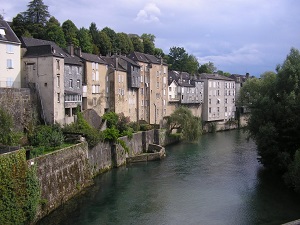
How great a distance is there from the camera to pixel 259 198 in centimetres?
3148

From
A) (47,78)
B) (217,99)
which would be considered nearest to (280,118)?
(47,78)

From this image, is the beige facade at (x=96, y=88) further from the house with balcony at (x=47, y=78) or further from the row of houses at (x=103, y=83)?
the house with balcony at (x=47, y=78)

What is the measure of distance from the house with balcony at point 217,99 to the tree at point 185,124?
20.5 meters

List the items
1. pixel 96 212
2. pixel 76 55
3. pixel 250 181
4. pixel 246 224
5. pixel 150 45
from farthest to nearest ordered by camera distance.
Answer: pixel 150 45 → pixel 76 55 → pixel 250 181 → pixel 96 212 → pixel 246 224

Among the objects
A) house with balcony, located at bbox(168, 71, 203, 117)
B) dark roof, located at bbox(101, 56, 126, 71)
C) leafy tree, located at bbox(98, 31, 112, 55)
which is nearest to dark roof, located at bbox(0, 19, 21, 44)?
A: dark roof, located at bbox(101, 56, 126, 71)

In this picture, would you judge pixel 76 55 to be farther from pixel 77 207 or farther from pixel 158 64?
pixel 77 207

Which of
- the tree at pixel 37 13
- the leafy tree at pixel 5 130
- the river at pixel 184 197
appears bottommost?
the river at pixel 184 197

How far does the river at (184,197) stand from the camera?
2697 centimetres

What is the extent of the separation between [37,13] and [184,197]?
183 feet

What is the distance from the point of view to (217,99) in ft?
288

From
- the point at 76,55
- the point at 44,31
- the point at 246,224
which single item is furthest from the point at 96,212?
the point at 44,31

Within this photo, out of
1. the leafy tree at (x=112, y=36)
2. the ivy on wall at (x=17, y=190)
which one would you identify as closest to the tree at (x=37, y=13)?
the leafy tree at (x=112, y=36)

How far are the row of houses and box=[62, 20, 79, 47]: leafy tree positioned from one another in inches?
540

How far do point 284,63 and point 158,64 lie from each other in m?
33.0
